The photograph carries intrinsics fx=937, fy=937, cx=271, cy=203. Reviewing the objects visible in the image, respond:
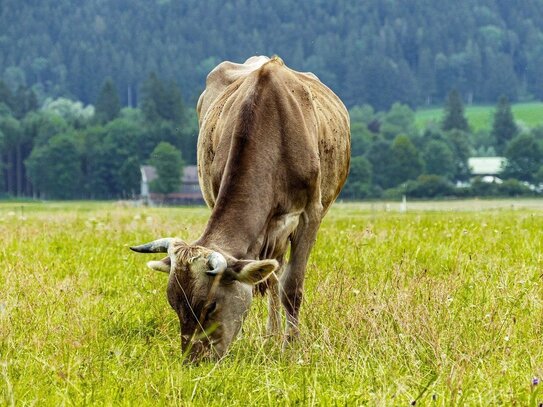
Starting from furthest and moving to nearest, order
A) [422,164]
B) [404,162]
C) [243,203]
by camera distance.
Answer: [404,162], [422,164], [243,203]

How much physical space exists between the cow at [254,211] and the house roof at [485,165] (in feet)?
536

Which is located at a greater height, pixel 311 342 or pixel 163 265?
pixel 163 265

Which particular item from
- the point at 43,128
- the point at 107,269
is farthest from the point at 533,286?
the point at 43,128

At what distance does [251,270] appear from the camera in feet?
21.2

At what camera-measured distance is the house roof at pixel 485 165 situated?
171 metres

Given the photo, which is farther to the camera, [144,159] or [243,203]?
[144,159]

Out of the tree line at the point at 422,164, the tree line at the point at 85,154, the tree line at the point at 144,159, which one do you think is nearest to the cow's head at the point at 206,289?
the tree line at the point at 144,159

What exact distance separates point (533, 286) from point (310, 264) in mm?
3067

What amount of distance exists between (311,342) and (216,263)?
97cm

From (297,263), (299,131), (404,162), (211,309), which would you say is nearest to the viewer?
(211,309)

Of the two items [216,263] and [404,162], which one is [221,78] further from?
[404,162]

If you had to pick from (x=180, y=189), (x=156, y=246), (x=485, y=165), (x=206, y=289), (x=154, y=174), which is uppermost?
(x=485, y=165)

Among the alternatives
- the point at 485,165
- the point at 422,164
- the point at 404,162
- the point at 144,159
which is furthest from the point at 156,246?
the point at 485,165

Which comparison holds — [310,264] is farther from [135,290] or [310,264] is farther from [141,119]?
[141,119]
